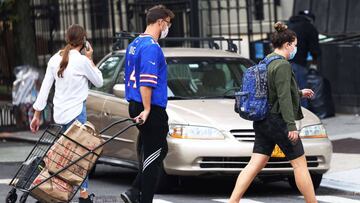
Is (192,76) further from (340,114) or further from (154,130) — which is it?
(340,114)

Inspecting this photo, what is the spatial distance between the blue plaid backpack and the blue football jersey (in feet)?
2.45

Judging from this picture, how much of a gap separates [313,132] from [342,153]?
2786 millimetres

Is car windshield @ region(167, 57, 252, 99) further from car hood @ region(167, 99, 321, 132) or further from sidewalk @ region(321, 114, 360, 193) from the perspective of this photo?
sidewalk @ region(321, 114, 360, 193)

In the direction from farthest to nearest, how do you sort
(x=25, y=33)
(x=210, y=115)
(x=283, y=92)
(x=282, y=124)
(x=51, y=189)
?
(x=25, y=33) < (x=210, y=115) < (x=282, y=124) < (x=283, y=92) < (x=51, y=189)

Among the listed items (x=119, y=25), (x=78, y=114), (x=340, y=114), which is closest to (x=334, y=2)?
(x=340, y=114)

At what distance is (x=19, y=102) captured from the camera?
1866 cm

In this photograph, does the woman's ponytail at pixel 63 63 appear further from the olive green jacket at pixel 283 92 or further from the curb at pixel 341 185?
the curb at pixel 341 185

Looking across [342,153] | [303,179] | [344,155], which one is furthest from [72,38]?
[342,153]

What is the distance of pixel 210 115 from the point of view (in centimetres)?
1043

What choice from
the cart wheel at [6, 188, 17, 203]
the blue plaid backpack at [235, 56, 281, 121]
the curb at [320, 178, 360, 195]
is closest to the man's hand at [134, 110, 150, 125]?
the blue plaid backpack at [235, 56, 281, 121]

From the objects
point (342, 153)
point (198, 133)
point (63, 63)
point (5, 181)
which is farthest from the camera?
point (342, 153)

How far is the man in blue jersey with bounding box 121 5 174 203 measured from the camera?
8352 mm

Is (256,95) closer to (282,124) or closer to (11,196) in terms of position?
(282,124)

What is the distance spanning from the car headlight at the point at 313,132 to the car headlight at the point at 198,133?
91 centimetres
